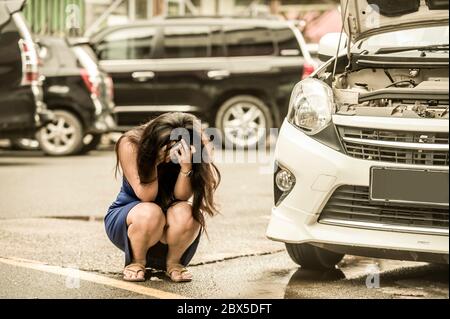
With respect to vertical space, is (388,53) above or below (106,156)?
above

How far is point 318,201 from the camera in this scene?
5723 mm

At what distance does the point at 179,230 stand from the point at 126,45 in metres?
10.5

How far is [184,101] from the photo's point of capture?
52.5ft

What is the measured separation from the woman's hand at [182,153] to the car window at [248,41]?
1048 cm

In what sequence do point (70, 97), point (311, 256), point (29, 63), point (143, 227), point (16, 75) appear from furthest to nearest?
1. point (70, 97)
2. point (29, 63)
3. point (16, 75)
4. point (311, 256)
5. point (143, 227)

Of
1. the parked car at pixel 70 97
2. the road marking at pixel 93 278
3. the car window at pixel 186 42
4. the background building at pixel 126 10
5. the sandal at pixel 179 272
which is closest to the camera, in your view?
the road marking at pixel 93 278

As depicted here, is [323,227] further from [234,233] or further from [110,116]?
[110,116]

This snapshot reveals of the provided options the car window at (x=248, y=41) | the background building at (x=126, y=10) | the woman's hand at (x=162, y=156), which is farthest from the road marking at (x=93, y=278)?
the background building at (x=126, y=10)

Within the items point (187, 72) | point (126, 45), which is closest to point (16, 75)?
point (126, 45)

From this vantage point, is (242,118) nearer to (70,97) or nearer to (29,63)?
(70,97)

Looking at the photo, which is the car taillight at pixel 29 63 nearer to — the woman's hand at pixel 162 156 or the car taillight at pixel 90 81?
the car taillight at pixel 90 81

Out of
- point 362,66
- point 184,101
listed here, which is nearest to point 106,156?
point 184,101

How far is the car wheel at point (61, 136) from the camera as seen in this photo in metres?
14.7
